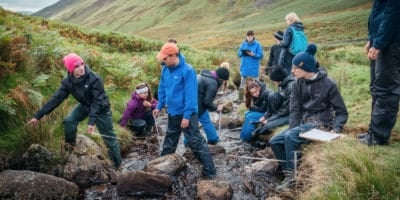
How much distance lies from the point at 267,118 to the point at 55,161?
540cm

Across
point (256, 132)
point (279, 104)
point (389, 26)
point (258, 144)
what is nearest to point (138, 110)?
point (256, 132)

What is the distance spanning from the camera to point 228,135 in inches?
452

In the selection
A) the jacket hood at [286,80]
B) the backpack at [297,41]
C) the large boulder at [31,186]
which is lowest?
the large boulder at [31,186]

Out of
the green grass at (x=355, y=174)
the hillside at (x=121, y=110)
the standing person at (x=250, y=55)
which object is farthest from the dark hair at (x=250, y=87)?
the green grass at (x=355, y=174)

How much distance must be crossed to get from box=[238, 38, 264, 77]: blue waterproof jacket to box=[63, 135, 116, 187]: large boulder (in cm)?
801

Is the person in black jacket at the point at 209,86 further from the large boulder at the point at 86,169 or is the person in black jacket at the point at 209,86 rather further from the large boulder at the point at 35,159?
the large boulder at the point at 35,159

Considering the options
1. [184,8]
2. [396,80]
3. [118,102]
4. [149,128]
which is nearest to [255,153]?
[149,128]

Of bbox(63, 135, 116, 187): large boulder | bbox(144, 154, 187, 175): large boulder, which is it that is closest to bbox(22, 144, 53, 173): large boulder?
bbox(63, 135, 116, 187): large boulder

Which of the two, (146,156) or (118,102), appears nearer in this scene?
(146,156)

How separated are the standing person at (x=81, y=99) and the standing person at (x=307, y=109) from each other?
3.41 meters

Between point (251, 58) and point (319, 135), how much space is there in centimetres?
847

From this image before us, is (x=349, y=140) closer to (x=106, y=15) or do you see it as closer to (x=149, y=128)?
(x=149, y=128)

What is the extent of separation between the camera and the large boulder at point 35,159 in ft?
24.7

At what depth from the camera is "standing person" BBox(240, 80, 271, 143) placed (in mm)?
10711
